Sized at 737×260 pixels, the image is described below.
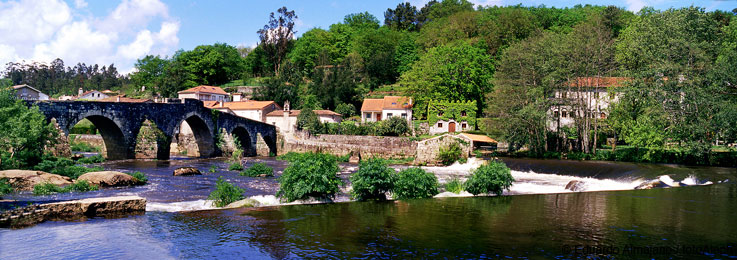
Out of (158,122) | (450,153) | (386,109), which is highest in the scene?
(386,109)

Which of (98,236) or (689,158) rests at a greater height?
(689,158)

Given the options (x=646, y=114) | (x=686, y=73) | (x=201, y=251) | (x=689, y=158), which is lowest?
(x=201, y=251)

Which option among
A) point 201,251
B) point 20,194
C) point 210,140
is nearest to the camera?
point 201,251

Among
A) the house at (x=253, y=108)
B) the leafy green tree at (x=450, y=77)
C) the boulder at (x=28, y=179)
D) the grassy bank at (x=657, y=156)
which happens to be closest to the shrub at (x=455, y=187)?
the boulder at (x=28, y=179)

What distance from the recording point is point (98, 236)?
13.1 meters

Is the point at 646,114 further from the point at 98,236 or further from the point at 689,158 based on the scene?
the point at 98,236

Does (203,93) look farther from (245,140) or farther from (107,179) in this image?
(107,179)

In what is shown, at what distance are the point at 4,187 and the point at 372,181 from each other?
14.9m

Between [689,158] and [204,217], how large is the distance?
31.6 meters

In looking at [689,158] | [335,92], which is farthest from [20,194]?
[335,92]

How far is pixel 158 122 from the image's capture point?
42875 mm

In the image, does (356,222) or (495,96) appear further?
(495,96)

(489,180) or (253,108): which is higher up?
(253,108)

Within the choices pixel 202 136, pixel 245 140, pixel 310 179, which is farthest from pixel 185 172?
pixel 245 140
